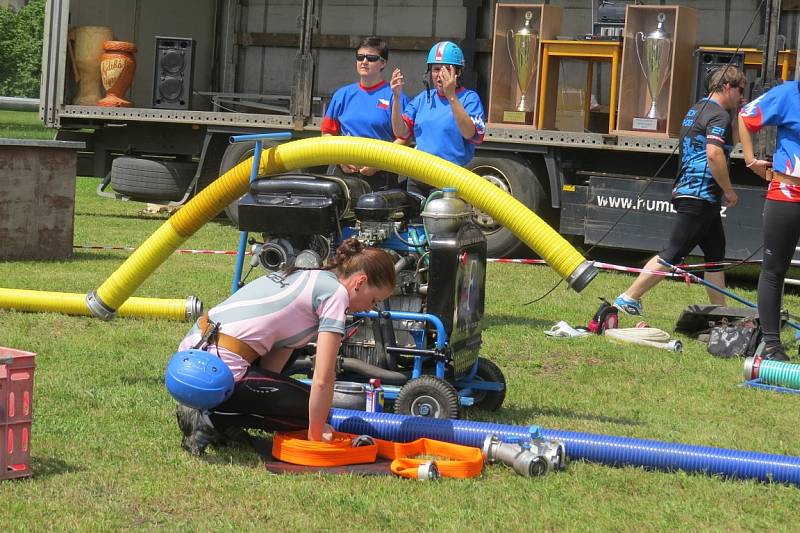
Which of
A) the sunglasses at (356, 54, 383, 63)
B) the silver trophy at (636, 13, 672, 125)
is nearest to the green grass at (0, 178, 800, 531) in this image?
the sunglasses at (356, 54, 383, 63)

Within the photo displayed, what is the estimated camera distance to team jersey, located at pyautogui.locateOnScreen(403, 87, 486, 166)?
733 cm

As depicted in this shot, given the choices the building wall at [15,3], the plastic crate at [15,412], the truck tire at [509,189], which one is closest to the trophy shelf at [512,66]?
the truck tire at [509,189]

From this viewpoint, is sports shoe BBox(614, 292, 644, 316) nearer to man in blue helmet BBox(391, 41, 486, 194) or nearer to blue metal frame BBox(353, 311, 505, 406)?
man in blue helmet BBox(391, 41, 486, 194)

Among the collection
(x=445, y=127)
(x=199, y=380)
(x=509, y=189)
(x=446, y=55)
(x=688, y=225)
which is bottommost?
(x=199, y=380)

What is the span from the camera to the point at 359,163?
20.4 feet

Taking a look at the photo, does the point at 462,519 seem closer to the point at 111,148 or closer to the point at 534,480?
the point at 534,480

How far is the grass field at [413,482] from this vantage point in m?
4.39

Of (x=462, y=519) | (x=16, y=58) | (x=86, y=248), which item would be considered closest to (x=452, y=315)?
(x=462, y=519)

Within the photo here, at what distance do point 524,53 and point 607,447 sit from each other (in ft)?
27.0

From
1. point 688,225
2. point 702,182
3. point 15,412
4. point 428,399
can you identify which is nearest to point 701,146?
point 702,182

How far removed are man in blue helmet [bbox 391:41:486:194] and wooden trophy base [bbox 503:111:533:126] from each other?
17.5ft

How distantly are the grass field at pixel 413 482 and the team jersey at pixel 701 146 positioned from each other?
41.5 inches

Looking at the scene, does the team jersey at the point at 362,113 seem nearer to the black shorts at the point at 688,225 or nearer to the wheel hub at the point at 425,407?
the black shorts at the point at 688,225

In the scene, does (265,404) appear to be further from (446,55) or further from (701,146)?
(701,146)
